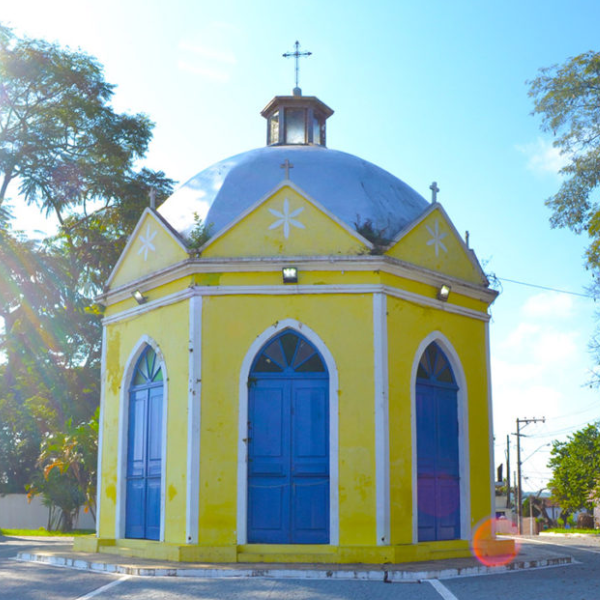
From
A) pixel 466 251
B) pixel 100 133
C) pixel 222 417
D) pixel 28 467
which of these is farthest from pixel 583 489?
pixel 222 417

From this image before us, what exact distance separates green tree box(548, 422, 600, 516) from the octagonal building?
39567mm

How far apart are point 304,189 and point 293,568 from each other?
21.0 feet

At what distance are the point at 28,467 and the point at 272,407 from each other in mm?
30415

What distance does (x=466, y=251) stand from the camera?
15.5 metres

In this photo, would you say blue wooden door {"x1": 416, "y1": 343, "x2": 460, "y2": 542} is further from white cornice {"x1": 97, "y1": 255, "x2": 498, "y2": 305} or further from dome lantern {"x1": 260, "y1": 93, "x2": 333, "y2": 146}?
dome lantern {"x1": 260, "y1": 93, "x2": 333, "y2": 146}

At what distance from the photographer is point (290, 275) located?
1281 cm

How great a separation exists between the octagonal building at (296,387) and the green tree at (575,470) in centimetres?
3957

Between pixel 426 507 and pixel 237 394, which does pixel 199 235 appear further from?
pixel 426 507

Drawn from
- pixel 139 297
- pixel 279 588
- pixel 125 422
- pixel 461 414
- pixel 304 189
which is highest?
pixel 304 189

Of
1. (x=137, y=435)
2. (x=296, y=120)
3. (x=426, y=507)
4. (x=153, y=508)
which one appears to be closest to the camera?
(x=426, y=507)

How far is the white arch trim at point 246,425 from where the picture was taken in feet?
40.0

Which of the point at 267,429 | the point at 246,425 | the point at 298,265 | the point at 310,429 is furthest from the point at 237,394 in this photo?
the point at 298,265

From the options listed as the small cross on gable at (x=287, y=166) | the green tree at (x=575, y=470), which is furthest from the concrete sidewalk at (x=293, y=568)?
the green tree at (x=575, y=470)

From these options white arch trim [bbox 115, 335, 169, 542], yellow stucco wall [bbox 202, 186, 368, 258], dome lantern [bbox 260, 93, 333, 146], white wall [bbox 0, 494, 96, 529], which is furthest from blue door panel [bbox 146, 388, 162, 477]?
white wall [bbox 0, 494, 96, 529]
